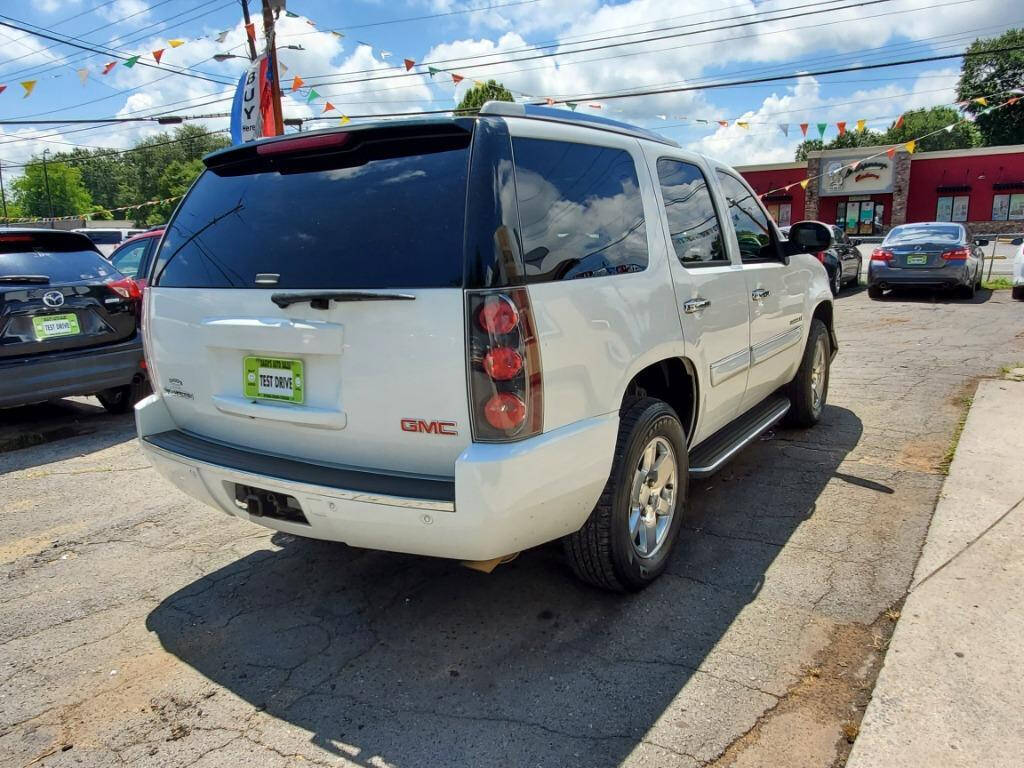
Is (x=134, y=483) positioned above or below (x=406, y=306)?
below

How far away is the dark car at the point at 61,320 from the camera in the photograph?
5621 millimetres

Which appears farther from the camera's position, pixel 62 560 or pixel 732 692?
pixel 62 560

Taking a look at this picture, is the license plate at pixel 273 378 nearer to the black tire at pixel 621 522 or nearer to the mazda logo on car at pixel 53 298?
the black tire at pixel 621 522

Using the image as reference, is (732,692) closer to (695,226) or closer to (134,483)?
(695,226)

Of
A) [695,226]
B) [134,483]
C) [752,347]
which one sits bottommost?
[134,483]

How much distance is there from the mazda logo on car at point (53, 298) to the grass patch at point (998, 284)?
58.2 ft

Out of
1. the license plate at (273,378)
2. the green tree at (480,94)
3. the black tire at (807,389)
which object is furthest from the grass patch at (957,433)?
the green tree at (480,94)

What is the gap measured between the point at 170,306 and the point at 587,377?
1.80m

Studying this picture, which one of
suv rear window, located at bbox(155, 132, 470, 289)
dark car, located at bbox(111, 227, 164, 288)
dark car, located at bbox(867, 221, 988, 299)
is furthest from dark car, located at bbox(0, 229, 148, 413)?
dark car, located at bbox(867, 221, 988, 299)

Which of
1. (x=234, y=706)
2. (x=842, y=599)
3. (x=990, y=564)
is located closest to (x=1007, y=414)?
(x=990, y=564)

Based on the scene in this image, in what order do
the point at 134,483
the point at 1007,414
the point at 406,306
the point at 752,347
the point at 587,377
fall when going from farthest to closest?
the point at 1007,414 → the point at 134,483 → the point at 752,347 → the point at 587,377 → the point at 406,306

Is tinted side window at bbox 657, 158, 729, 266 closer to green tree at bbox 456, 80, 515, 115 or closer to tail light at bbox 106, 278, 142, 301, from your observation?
tail light at bbox 106, 278, 142, 301

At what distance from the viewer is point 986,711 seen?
2393mm

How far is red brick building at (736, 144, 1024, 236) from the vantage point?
36906mm
